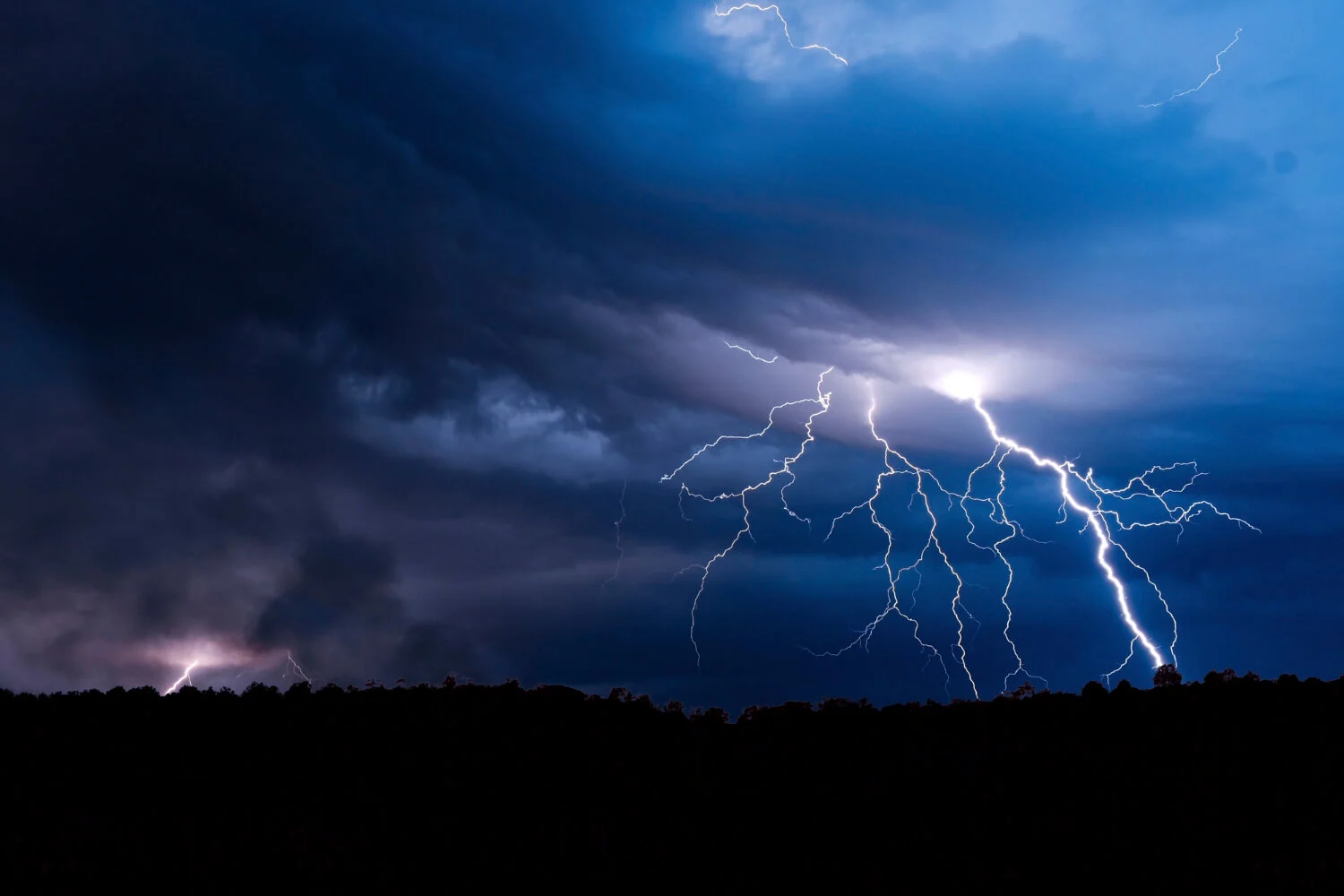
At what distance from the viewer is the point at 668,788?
9547 mm

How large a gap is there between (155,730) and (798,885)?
306 inches

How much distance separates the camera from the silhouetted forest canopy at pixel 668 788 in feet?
26.2

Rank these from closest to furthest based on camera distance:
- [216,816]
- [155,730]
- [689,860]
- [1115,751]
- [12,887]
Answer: [12,887]
[689,860]
[216,816]
[1115,751]
[155,730]

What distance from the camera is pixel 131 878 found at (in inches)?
309

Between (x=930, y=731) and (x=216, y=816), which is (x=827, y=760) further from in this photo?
(x=216, y=816)

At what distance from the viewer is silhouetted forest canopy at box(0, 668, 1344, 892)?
26.2 feet

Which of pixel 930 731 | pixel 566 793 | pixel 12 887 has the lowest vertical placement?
pixel 12 887

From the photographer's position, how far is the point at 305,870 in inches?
313

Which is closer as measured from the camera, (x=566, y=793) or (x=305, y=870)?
(x=305, y=870)

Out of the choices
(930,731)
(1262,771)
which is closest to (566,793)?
(930,731)

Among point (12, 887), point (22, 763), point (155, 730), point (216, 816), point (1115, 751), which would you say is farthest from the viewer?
point (155, 730)

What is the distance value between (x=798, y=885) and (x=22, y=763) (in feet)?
27.2

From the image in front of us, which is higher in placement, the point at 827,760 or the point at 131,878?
the point at 827,760

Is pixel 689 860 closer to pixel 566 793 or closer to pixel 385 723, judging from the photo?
pixel 566 793
